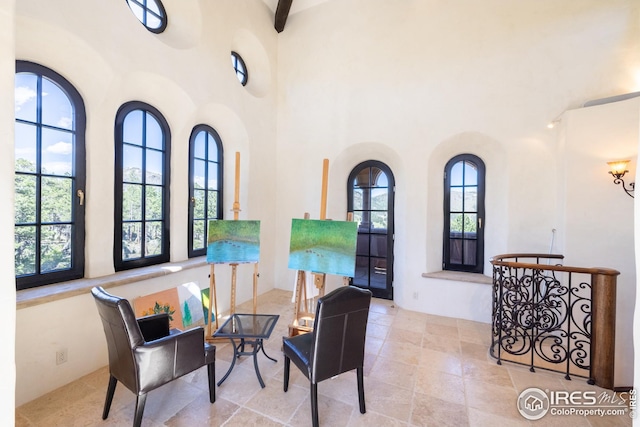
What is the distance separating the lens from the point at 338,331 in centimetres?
187

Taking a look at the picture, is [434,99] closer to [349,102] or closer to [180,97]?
[349,102]

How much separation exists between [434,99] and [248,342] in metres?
3.94

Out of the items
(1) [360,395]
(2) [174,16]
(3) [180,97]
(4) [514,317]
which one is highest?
(2) [174,16]

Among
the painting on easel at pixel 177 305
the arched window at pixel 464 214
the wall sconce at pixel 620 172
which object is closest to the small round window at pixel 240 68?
the painting on easel at pixel 177 305

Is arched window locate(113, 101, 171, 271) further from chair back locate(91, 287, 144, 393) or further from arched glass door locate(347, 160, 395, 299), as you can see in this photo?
arched glass door locate(347, 160, 395, 299)

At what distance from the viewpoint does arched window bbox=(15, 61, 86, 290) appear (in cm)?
224

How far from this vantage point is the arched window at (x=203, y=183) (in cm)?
370

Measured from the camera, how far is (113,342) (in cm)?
186

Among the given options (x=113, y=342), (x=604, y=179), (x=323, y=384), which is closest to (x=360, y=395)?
(x=323, y=384)

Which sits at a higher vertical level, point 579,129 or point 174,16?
point 174,16

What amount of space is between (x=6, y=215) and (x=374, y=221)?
13.8ft

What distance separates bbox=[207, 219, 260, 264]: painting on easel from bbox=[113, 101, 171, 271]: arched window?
2.73ft

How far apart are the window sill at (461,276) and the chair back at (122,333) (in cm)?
357

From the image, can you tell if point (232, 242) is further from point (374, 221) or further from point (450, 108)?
point (450, 108)
